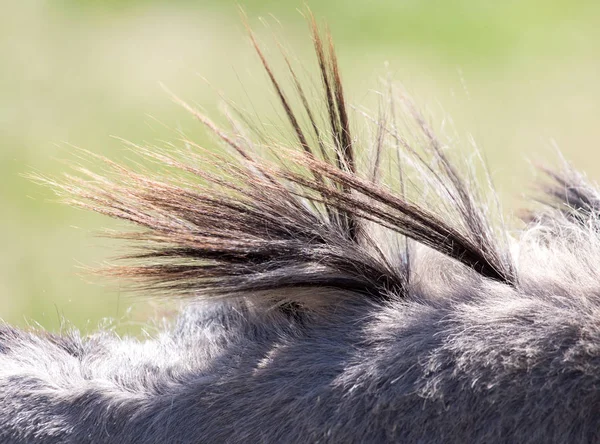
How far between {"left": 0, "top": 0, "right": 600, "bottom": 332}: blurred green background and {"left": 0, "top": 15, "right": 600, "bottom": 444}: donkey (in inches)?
65.8

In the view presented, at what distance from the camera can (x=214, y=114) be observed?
107 inches

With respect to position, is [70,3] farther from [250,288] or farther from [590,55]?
[250,288]

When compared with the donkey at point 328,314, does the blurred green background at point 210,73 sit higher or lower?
higher

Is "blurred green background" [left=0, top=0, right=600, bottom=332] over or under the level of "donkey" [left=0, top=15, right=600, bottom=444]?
over

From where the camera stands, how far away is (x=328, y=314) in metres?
0.63

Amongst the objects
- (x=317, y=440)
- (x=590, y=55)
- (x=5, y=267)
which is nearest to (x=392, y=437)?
(x=317, y=440)

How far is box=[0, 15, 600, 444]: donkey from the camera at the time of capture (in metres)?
0.54

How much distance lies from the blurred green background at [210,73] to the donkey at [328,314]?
5.48 feet

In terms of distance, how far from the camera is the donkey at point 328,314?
0.54 metres

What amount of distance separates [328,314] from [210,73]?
259 cm

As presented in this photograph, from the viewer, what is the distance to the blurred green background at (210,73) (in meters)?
2.55

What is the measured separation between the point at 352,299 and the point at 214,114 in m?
2.16

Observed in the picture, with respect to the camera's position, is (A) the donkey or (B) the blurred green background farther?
(B) the blurred green background

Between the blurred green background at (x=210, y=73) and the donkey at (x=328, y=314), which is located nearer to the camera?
the donkey at (x=328, y=314)
